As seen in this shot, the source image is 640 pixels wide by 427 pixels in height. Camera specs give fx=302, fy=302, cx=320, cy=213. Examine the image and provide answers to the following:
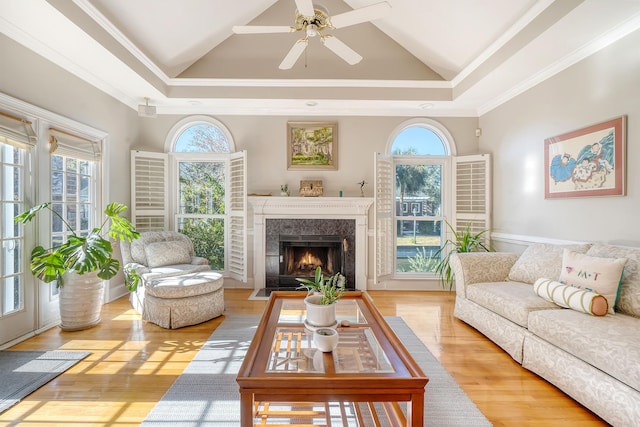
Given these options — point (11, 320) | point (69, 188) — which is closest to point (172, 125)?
point (69, 188)

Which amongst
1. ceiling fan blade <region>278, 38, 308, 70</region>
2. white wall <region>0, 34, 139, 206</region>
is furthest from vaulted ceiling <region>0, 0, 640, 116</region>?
ceiling fan blade <region>278, 38, 308, 70</region>

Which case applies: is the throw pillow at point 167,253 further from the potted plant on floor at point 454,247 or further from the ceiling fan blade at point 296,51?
the potted plant on floor at point 454,247

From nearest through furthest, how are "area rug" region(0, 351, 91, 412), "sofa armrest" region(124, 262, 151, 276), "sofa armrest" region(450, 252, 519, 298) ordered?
1. "area rug" region(0, 351, 91, 412)
2. "sofa armrest" region(450, 252, 519, 298)
3. "sofa armrest" region(124, 262, 151, 276)

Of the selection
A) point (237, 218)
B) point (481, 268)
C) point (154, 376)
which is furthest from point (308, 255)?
point (154, 376)

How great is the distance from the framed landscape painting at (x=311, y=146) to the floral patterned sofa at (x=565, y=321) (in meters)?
2.29

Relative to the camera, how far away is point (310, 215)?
4410 millimetres

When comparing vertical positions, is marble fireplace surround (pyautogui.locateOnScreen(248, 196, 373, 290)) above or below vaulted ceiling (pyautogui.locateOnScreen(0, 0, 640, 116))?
below

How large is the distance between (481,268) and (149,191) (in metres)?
4.37

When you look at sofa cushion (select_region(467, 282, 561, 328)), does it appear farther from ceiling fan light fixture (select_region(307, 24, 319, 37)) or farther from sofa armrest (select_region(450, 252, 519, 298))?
ceiling fan light fixture (select_region(307, 24, 319, 37))

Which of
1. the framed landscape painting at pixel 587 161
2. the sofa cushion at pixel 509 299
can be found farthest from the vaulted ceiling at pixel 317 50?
the sofa cushion at pixel 509 299

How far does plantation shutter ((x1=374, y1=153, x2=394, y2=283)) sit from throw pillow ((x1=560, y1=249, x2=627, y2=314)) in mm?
2187

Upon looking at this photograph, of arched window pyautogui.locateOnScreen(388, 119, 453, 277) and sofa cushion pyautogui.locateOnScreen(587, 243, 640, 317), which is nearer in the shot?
sofa cushion pyautogui.locateOnScreen(587, 243, 640, 317)

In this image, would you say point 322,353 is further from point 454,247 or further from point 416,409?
point 454,247

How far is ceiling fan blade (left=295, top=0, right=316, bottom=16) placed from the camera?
2.04 m
